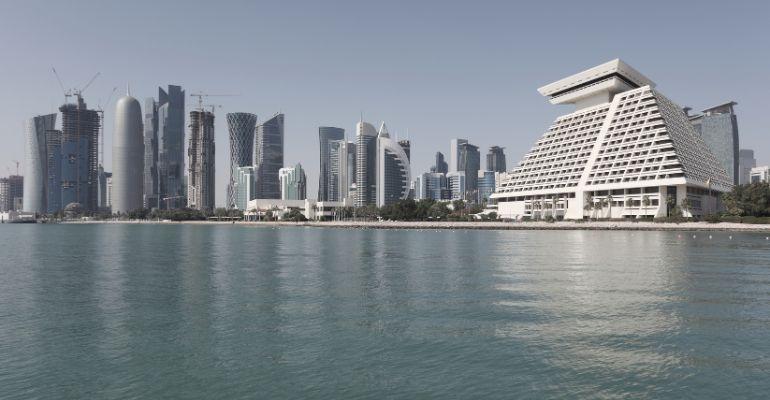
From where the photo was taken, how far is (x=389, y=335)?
25969mm

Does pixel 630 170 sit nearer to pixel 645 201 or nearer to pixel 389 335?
pixel 645 201

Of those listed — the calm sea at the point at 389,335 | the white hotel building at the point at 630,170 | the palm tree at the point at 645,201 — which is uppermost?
the white hotel building at the point at 630,170

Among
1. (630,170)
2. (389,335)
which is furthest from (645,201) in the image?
(389,335)

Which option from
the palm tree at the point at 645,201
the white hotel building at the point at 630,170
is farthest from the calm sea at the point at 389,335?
the white hotel building at the point at 630,170

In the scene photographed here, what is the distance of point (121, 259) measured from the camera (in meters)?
68.1

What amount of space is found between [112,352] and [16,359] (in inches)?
148

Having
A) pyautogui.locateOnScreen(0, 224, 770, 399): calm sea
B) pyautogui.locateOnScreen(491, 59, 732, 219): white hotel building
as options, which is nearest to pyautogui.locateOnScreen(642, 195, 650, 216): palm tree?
pyautogui.locateOnScreen(491, 59, 732, 219): white hotel building

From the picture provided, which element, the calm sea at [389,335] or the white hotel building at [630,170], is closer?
the calm sea at [389,335]

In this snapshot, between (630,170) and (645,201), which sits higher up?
(630,170)

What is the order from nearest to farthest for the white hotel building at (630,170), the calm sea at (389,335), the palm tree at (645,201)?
1. the calm sea at (389,335)
2. the palm tree at (645,201)
3. the white hotel building at (630,170)

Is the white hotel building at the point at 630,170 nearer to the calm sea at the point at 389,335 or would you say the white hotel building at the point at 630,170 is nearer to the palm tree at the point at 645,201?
the palm tree at the point at 645,201

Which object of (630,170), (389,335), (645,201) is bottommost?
(389,335)

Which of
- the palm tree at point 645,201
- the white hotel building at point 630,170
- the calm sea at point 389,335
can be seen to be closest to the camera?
the calm sea at point 389,335

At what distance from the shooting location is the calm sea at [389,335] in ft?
63.3
